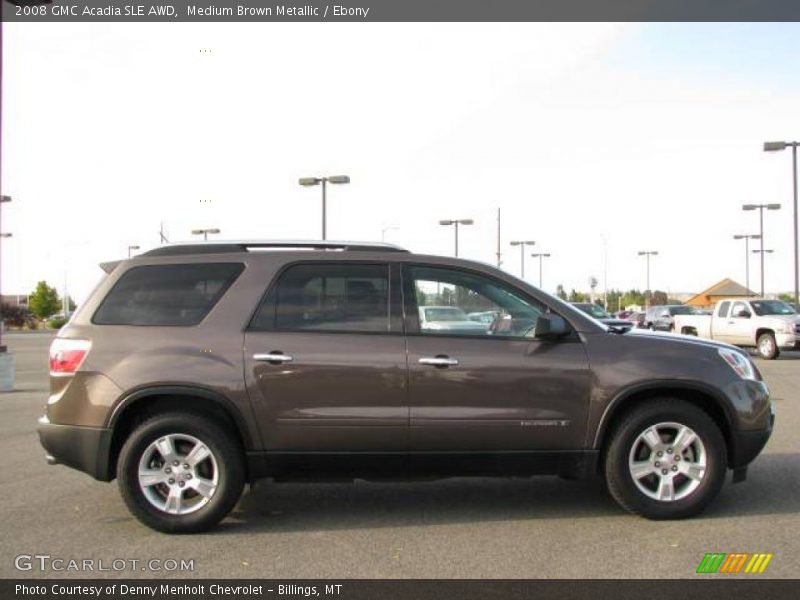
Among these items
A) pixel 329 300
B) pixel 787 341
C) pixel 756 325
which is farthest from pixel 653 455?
pixel 756 325

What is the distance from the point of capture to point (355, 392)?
502cm

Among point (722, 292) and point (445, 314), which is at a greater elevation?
point (722, 292)

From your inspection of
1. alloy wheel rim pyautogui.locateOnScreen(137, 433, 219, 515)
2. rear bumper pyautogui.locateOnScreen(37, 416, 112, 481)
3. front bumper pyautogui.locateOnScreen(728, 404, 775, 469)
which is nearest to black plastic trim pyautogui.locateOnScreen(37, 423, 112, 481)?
rear bumper pyautogui.locateOnScreen(37, 416, 112, 481)

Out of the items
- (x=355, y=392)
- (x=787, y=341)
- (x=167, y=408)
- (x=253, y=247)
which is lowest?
(x=787, y=341)

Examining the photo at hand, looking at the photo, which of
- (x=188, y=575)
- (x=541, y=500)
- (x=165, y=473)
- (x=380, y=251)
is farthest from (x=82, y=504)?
(x=541, y=500)

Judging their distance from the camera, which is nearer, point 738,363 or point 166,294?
point 166,294

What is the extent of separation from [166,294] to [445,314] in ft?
6.38

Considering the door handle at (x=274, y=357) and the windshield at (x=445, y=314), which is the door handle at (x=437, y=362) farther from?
the door handle at (x=274, y=357)

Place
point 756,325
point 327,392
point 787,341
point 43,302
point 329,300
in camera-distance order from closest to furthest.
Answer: point 327,392 < point 329,300 < point 787,341 < point 756,325 < point 43,302

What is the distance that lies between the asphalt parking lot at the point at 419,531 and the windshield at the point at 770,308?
54.9ft

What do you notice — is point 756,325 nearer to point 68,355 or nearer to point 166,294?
point 166,294

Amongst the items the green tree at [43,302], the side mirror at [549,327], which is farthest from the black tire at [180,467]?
the green tree at [43,302]

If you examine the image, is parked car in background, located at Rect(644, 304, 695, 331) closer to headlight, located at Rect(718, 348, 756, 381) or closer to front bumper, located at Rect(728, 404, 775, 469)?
headlight, located at Rect(718, 348, 756, 381)
